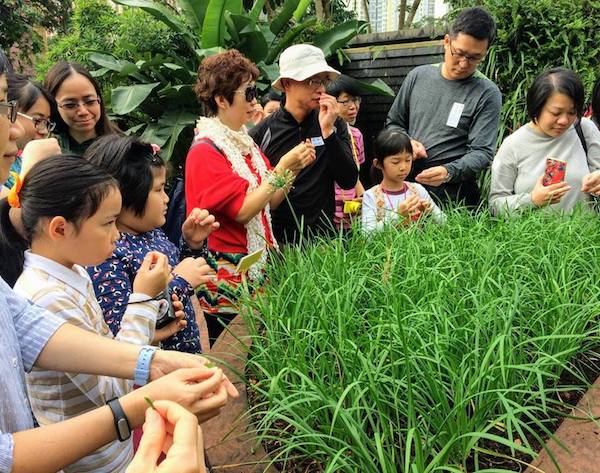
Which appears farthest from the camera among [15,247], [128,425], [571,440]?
[15,247]

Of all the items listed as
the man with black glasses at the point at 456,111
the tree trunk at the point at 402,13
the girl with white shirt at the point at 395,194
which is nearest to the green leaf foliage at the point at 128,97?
the man with black glasses at the point at 456,111

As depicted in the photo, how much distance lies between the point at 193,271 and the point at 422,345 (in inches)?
31.1

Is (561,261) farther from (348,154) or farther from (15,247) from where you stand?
(15,247)

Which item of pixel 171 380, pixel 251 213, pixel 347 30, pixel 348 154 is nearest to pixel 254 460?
pixel 171 380

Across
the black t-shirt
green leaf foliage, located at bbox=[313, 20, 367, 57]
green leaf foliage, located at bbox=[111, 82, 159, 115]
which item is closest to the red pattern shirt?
the black t-shirt

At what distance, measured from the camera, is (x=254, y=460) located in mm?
1317

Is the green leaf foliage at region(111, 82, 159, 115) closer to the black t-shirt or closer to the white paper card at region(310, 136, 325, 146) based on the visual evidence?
the black t-shirt

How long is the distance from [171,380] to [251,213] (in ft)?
3.96

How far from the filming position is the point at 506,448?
1374mm

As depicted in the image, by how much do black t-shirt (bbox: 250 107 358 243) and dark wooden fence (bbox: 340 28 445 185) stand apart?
103 inches

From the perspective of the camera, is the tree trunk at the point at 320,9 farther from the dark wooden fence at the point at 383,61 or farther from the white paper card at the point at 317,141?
the white paper card at the point at 317,141

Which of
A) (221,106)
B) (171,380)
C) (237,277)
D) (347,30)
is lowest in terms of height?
(237,277)

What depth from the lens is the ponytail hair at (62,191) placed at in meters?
1.29

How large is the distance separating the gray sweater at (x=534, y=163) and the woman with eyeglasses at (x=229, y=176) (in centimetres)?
126
